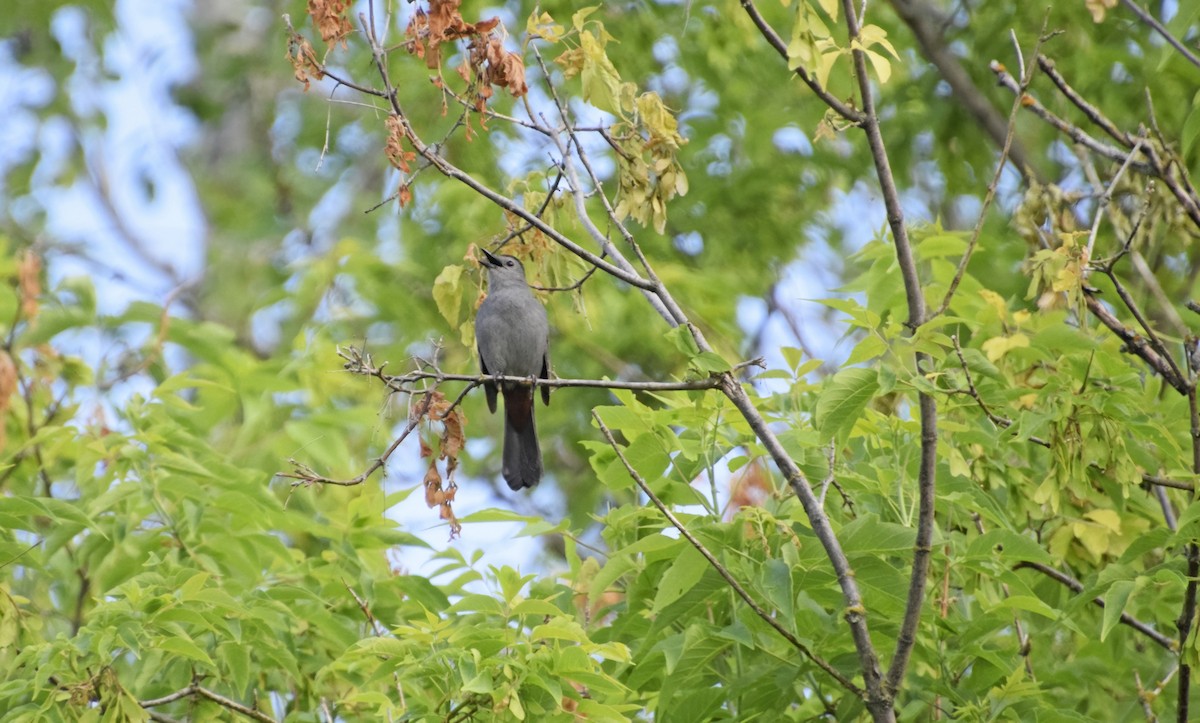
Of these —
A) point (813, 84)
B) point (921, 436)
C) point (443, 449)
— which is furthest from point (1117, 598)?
point (443, 449)

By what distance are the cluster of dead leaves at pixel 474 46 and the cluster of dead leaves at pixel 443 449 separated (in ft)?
2.62

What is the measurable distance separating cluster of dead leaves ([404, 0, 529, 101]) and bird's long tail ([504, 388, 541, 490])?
2.38 m

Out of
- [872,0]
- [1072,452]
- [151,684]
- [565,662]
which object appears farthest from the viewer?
[872,0]

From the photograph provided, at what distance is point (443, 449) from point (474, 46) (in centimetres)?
107

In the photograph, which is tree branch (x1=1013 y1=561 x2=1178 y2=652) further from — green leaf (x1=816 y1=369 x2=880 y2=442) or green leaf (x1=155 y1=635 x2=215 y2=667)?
green leaf (x1=155 y1=635 x2=215 y2=667)

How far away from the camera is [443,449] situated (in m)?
3.46

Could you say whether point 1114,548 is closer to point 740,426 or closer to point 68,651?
point 740,426

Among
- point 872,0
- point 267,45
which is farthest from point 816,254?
point 267,45

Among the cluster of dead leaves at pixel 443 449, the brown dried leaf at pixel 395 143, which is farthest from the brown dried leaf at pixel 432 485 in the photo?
the brown dried leaf at pixel 395 143

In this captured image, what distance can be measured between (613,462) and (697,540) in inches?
22.1

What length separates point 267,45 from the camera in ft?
43.0

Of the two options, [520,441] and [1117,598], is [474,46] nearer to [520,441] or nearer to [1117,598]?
[1117,598]

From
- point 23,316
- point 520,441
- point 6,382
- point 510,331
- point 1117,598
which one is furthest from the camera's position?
point 510,331

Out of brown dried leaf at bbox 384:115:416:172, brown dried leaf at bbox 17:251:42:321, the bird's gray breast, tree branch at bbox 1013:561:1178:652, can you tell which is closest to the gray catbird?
the bird's gray breast
